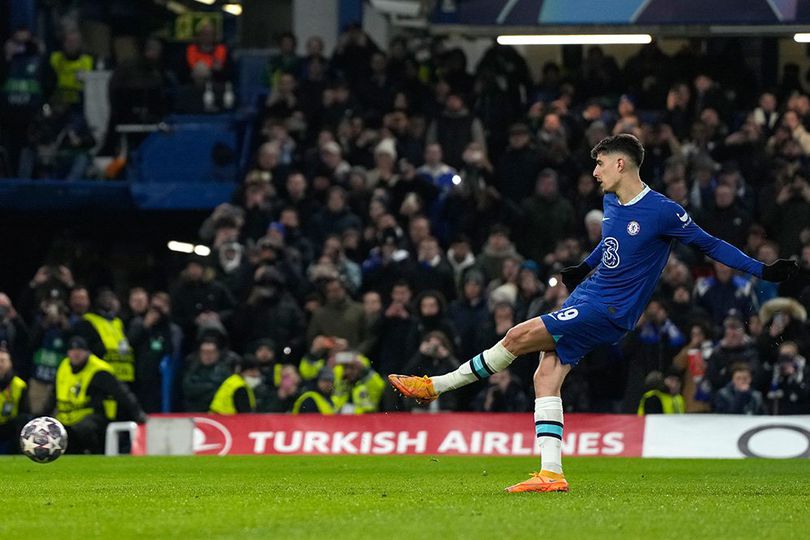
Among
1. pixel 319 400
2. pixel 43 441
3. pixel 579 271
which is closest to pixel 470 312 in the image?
pixel 319 400

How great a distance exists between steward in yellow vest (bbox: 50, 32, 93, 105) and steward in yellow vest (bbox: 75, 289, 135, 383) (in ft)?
21.4

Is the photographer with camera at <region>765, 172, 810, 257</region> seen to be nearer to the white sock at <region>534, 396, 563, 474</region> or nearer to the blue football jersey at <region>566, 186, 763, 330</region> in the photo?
the blue football jersey at <region>566, 186, 763, 330</region>

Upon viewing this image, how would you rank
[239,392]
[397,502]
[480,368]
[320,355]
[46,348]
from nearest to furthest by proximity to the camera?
[397,502]
[480,368]
[320,355]
[239,392]
[46,348]

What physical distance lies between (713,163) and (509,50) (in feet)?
14.4

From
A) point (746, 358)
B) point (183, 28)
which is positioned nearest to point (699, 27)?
point (746, 358)

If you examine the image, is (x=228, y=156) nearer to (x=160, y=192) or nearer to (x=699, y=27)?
(x=160, y=192)

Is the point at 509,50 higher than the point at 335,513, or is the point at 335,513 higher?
the point at 509,50

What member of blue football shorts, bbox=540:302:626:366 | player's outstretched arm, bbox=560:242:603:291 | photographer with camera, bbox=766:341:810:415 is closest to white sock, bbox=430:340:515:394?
blue football shorts, bbox=540:302:626:366

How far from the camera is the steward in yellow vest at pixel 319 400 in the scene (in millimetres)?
19578

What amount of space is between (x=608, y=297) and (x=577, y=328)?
0.90ft

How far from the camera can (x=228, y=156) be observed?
25.4m

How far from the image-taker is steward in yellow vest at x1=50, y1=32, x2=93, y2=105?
26641mm

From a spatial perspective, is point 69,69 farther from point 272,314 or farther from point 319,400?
point 319,400

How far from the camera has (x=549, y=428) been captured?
10.8 m
